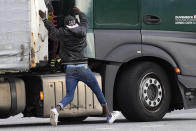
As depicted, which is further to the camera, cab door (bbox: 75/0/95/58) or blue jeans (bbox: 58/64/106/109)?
cab door (bbox: 75/0/95/58)

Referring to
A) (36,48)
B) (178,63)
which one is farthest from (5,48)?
(178,63)

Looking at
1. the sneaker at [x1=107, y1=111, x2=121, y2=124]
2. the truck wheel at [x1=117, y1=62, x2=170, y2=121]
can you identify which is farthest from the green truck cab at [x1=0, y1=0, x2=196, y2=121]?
the sneaker at [x1=107, y1=111, x2=121, y2=124]

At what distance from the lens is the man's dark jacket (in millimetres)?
12828

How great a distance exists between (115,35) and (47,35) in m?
1.26

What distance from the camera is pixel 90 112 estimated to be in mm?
13305

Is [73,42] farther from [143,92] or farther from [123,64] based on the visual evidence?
[143,92]

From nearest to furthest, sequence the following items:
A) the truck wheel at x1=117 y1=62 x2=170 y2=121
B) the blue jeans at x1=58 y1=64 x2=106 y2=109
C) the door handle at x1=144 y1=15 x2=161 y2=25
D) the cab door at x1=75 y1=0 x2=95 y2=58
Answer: the blue jeans at x1=58 y1=64 x2=106 y2=109 < the cab door at x1=75 y1=0 x2=95 y2=58 < the truck wheel at x1=117 y1=62 x2=170 y2=121 < the door handle at x1=144 y1=15 x2=161 y2=25

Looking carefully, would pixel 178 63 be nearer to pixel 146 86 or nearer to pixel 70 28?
pixel 146 86

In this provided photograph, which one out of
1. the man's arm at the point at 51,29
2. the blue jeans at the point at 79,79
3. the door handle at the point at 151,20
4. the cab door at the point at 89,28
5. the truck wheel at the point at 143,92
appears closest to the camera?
the man's arm at the point at 51,29

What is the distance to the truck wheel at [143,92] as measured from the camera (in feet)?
44.7

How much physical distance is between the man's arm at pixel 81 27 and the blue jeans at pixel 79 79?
1.64 feet

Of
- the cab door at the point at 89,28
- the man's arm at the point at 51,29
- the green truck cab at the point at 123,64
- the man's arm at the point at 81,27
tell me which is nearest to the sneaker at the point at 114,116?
the green truck cab at the point at 123,64

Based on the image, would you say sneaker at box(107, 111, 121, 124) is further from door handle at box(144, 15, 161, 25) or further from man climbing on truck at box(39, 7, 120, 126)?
door handle at box(144, 15, 161, 25)

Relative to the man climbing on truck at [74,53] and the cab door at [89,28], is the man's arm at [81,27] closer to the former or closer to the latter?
the man climbing on truck at [74,53]
